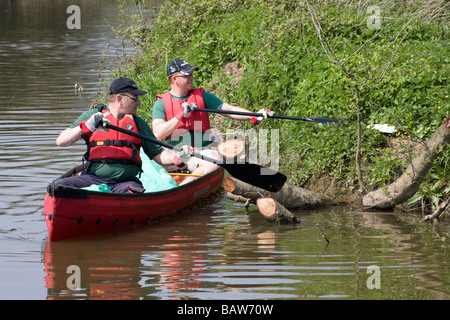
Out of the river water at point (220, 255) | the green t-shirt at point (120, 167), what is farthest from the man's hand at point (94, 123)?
the river water at point (220, 255)

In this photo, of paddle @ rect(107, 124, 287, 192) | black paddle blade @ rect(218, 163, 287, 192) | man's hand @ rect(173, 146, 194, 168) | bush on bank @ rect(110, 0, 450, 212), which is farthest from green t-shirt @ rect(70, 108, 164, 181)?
bush on bank @ rect(110, 0, 450, 212)

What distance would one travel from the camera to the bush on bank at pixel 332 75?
9.27 m

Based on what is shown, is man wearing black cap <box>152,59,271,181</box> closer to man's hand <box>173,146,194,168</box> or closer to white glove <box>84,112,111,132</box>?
man's hand <box>173,146,194,168</box>

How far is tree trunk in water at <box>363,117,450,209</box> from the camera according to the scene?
27.5 ft

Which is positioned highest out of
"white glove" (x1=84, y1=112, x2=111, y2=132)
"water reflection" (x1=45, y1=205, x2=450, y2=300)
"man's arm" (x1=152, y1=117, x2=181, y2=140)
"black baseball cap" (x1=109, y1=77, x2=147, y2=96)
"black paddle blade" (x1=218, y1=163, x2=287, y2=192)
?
"black baseball cap" (x1=109, y1=77, x2=147, y2=96)

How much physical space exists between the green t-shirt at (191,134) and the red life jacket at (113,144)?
1.28m

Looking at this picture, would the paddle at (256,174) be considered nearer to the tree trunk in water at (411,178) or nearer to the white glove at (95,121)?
the tree trunk in water at (411,178)

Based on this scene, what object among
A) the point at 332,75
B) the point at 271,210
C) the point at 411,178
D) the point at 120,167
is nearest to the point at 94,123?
the point at 120,167

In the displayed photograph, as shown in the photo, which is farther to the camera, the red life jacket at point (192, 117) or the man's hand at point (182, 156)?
the red life jacket at point (192, 117)

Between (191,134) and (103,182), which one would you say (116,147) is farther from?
(191,134)

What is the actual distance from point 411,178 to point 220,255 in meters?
2.61

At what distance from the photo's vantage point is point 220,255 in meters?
7.42

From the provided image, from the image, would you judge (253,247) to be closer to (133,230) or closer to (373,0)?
(133,230)

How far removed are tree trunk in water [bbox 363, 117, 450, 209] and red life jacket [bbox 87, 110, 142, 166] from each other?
2976mm
